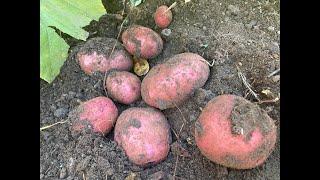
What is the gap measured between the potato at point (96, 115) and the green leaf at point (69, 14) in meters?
0.25

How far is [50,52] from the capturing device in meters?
1.62

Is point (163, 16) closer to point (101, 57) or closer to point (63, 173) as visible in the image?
point (101, 57)

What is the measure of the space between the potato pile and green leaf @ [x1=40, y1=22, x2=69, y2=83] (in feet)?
0.34

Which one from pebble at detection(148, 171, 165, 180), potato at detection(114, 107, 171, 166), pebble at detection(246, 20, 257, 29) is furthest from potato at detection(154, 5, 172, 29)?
pebble at detection(148, 171, 165, 180)

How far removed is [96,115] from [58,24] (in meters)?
0.37

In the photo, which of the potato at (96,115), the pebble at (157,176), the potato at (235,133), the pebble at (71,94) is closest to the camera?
the potato at (235,133)

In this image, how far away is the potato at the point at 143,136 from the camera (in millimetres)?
1476

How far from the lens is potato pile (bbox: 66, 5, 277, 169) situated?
4.40 feet

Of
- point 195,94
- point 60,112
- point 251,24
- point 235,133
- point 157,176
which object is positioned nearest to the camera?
point 235,133

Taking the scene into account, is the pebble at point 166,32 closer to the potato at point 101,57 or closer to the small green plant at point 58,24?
the potato at point 101,57

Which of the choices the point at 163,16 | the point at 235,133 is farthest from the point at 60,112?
the point at 235,133

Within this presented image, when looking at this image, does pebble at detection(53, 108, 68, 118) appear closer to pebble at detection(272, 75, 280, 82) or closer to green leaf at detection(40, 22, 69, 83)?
green leaf at detection(40, 22, 69, 83)

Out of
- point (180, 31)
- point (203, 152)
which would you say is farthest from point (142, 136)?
point (180, 31)

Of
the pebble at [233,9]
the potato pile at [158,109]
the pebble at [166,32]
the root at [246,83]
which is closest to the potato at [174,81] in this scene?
the potato pile at [158,109]
